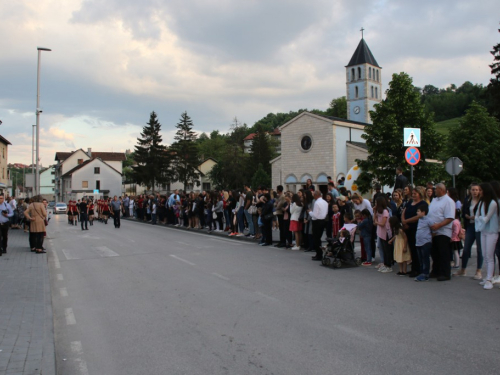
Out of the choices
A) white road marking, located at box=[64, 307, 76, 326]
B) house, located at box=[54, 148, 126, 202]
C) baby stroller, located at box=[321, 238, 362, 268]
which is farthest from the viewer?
house, located at box=[54, 148, 126, 202]

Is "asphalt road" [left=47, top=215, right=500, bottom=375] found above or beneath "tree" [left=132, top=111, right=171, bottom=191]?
beneath

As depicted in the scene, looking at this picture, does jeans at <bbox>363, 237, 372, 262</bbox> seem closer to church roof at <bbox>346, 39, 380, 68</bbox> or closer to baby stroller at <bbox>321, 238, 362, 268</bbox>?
baby stroller at <bbox>321, 238, 362, 268</bbox>

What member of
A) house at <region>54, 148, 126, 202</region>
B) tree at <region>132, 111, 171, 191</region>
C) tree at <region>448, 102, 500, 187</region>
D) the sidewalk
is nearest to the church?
tree at <region>448, 102, 500, 187</region>

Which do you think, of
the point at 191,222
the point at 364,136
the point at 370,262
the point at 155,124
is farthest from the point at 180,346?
the point at 155,124

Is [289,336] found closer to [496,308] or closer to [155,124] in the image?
[496,308]

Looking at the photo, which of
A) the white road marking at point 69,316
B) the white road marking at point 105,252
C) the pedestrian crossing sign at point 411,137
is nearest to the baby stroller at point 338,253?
the pedestrian crossing sign at point 411,137

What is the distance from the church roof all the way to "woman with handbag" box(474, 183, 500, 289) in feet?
226

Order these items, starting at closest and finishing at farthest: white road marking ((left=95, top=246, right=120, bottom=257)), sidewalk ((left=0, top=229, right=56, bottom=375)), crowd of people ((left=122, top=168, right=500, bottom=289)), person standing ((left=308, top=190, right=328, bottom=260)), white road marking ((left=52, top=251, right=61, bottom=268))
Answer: sidewalk ((left=0, top=229, right=56, bottom=375)) → crowd of people ((left=122, top=168, right=500, bottom=289)) → white road marking ((left=52, top=251, right=61, bottom=268)) → person standing ((left=308, top=190, right=328, bottom=260)) → white road marking ((left=95, top=246, right=120, bottom=257))

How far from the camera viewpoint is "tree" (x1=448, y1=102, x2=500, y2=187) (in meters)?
39.9

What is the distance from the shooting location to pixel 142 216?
113ft

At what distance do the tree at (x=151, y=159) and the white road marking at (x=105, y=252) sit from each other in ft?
201

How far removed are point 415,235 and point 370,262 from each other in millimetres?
1939

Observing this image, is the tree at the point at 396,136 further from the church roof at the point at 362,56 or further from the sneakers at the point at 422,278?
the church roof at the point at 362,56

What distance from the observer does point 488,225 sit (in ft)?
26.7
